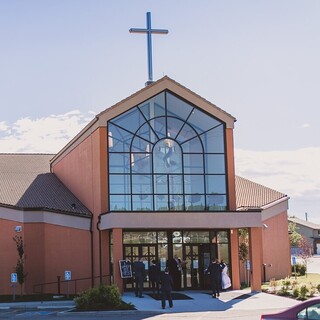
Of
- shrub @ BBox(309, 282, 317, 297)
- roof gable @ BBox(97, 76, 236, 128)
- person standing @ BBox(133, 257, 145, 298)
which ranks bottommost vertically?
shrub @ BBox(309, 282, 317, 297)

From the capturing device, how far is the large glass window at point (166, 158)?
30.8 metres

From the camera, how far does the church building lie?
30547 millimetres

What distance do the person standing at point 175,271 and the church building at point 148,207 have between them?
0.41m

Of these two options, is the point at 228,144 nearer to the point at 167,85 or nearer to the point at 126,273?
the point at 167,85

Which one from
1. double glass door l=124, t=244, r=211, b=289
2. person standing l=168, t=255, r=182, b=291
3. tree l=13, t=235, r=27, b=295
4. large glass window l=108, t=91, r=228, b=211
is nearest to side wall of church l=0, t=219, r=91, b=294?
tree l=13, t=235, r=27, b=295

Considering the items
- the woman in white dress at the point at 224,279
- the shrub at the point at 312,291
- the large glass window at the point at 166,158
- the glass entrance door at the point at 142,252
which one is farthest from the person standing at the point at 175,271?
the shrub at the point at 312,291

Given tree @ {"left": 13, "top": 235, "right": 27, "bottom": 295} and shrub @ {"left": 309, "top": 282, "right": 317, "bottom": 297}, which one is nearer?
shrub @ {"left": 309, "top": 282, "right": 317, "bottom": 297}

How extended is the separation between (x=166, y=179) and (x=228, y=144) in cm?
359

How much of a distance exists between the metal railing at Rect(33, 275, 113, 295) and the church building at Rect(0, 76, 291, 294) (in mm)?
48

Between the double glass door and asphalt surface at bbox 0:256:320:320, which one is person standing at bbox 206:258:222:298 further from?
the double glass door

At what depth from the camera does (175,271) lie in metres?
30.5

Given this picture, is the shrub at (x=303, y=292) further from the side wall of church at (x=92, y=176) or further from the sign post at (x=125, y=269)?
the side wall of church at (x=92, y=176)

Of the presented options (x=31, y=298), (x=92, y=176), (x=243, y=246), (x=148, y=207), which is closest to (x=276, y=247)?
(x=243, y=246)

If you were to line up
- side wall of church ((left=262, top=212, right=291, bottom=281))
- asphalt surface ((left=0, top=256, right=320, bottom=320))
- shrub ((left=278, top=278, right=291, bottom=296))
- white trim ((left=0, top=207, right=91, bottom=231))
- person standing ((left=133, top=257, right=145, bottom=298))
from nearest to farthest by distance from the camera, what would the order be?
asphalt surface ((left=0, top=256, right=320, bottom=320)) → shrub ((left=278, top=278, right=291, bottom=296)) → person standing ((left=133, top=257, right=145, bottom=298)) → white trim ((left=0, top=207, right=91, bottom=231)) → side wall of church ((left=262, top=212, right=291, bottom=281))
